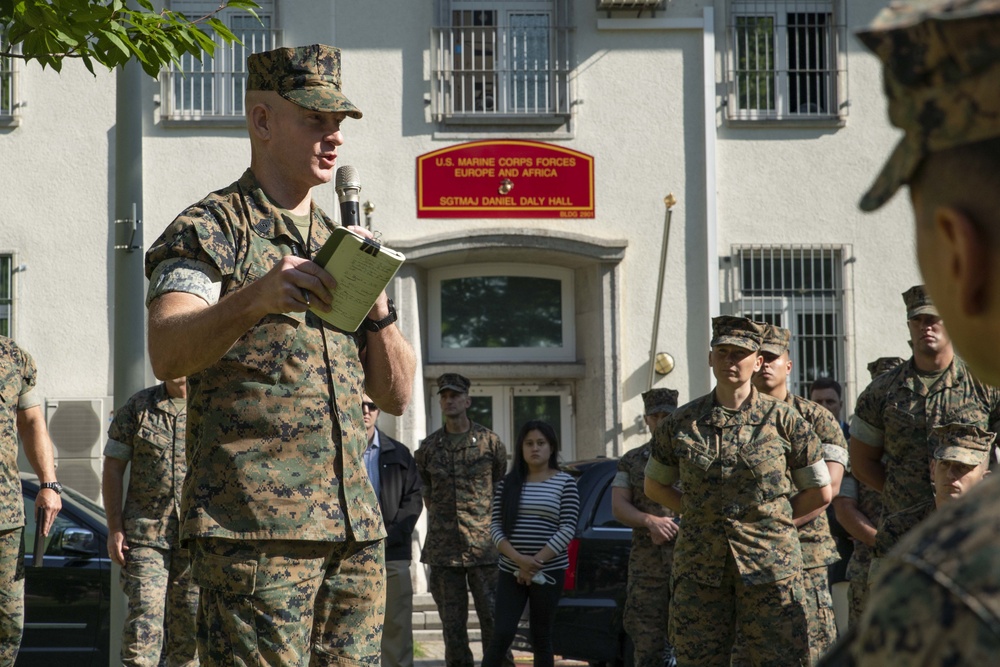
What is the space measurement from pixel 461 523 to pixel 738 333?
4053mm

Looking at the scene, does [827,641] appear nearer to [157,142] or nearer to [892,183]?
[892,183]

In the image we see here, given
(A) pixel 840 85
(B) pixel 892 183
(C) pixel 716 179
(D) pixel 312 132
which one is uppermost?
(A) pixel 840 85

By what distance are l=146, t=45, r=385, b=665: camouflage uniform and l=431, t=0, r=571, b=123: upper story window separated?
11443 millimetres

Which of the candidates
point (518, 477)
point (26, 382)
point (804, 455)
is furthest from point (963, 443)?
point (26, 382)

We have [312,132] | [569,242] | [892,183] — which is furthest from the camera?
[569,242]

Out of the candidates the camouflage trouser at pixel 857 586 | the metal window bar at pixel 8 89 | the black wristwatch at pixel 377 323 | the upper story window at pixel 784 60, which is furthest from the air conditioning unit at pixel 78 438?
the black wristwatch at pixel 377 323

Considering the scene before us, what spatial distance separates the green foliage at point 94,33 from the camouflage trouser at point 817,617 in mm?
3894

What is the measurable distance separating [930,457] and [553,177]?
9139mm

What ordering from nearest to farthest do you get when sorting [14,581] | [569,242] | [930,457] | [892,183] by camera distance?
1. [892,183]
2. [930,457]
3. [14,581]
4. [569,242]

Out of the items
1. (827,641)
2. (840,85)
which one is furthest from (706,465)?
(840,85)

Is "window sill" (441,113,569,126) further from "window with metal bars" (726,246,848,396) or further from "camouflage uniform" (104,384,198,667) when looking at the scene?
"camouflage uniform" (104,384,198,667)

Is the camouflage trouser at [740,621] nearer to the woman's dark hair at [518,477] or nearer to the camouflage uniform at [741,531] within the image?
→ the camouflage uniform at [741,531]

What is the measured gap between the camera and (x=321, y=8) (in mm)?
14984

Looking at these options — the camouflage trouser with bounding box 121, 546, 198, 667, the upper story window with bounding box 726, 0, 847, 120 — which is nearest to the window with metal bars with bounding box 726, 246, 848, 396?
the upper story window with bounding box 726, 0, 847, 120
